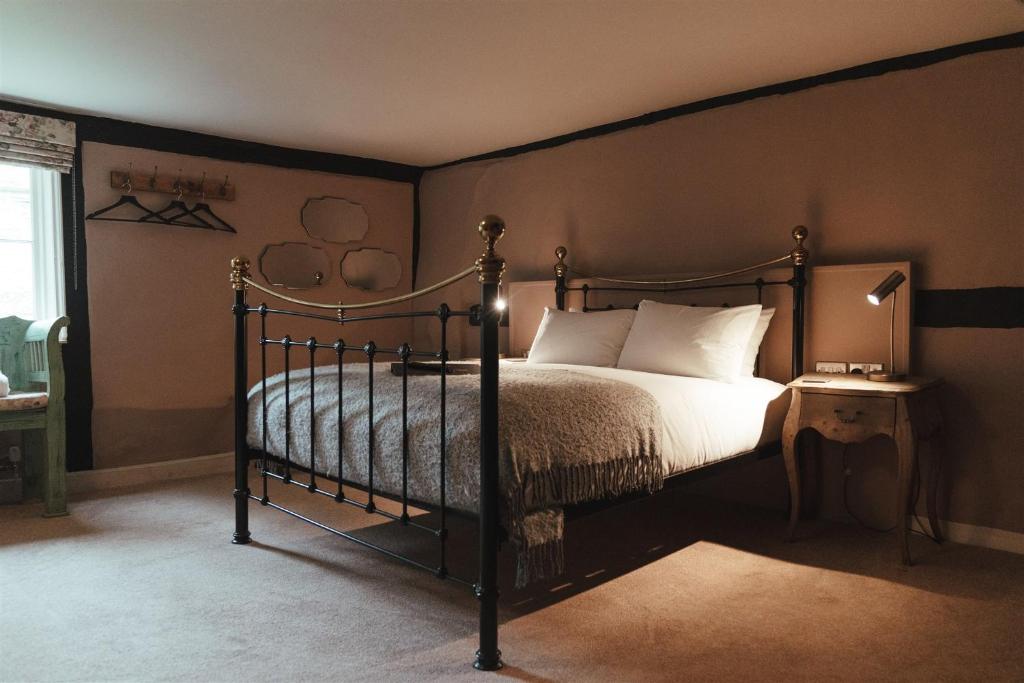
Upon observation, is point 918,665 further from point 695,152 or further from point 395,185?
point 395,185

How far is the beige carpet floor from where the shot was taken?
201 centimetres

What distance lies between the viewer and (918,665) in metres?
2.01

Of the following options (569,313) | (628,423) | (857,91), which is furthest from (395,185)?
(628,423)

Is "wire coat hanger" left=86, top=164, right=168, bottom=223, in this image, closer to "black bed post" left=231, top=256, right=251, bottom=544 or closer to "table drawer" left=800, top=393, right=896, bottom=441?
"black bed post" left=231, top=256, right=251, bottom=544

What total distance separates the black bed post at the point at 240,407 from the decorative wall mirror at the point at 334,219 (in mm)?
2140

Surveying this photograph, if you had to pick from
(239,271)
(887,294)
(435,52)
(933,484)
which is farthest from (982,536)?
(239,271)

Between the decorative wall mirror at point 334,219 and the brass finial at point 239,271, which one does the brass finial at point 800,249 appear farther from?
the decorative wall mirror at point 334,219

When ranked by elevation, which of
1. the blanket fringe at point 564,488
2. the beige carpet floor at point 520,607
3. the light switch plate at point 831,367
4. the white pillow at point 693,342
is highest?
the white pillow at point 693,342

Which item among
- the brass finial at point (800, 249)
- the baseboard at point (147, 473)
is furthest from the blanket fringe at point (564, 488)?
the baseboard at point (147, 473)

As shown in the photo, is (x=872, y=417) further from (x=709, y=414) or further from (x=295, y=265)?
(x=295, y=265)

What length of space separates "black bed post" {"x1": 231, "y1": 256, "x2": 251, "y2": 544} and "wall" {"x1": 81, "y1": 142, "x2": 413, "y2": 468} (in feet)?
5.39

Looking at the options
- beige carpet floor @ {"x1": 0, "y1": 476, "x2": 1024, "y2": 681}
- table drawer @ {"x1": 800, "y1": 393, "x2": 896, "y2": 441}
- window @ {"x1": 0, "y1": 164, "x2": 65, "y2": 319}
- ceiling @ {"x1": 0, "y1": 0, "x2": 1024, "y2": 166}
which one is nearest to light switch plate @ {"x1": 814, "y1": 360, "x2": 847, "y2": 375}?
table drawer @ {"x1": 800, "y1": 393, "x2": 896, "y2": 441}

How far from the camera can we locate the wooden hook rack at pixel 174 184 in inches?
171

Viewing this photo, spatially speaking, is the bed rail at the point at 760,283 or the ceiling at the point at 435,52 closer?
the ceiling at the point at 435,52
